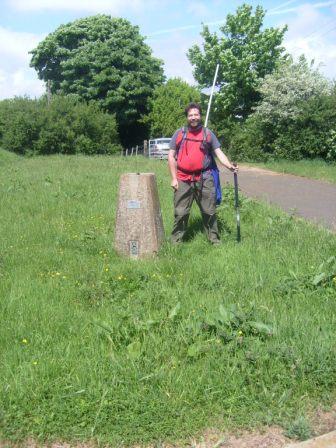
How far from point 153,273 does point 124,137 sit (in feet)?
142

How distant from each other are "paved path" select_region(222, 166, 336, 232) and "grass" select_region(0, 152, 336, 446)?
315 cm

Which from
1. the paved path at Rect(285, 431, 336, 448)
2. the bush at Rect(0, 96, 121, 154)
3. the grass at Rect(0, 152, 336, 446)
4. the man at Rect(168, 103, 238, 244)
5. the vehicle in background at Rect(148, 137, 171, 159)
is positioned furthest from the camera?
the bush at Rect(0, 96, 121, 154)

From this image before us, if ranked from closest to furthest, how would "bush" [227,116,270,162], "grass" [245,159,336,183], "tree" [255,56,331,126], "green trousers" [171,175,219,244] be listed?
"green trousers" [171,175,219,244] < "grass" [245,159,336,183] < "tree" [255,56,331,126] < "bush" [227,116,270,162]

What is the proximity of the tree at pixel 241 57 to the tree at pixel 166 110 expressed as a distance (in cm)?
581

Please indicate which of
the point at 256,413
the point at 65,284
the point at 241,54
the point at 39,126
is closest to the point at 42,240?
the point at 65,284

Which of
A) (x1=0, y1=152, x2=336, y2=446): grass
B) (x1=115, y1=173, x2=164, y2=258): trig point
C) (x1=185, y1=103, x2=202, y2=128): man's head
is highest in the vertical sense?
(x1=185, y1=103, x2=202, y2=128): man's head

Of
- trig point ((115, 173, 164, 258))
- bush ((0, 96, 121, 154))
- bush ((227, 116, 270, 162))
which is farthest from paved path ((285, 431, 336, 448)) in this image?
bush ((0, 96, 121, 154))

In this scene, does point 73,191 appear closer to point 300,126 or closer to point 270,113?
point 300,126

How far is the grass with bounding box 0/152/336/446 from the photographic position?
3.22 m

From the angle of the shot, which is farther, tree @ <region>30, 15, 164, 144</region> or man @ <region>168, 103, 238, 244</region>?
tree @ <region>30, 15, 164, 144</region>

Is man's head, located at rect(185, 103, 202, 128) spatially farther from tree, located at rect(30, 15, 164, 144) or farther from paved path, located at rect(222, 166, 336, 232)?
tree, located at rect(30, 15, 164, 144)

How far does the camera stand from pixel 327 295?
481cm

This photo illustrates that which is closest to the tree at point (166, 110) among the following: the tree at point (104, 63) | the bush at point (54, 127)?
the tree at point (104, 63)

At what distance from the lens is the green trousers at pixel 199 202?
271 inches
